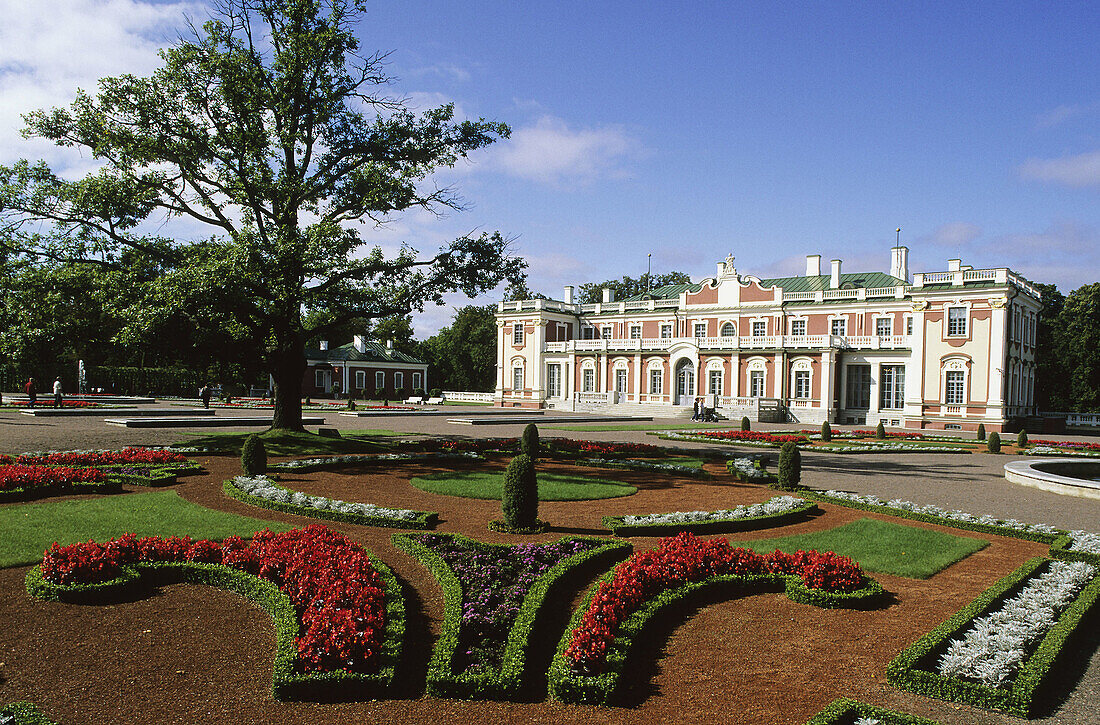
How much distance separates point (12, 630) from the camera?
6.36 meters

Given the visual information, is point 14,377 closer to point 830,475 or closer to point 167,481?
point 167,481

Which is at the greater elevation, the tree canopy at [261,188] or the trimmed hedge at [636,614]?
the tree canopy at [261,188]

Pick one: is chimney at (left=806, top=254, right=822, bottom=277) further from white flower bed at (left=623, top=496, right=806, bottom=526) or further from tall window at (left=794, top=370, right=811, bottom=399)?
white flower bed at (left=623, top=496, right=806, bottom=526)

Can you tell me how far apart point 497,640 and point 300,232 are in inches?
630

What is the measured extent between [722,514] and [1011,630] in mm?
5275

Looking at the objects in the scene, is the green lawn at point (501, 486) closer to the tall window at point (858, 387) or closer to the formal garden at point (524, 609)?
the formal garden at point (524, 609)

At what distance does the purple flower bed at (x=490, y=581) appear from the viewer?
6004mm

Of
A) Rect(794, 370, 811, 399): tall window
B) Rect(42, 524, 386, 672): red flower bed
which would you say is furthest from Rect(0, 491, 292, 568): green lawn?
Rect(794, 370, 811, 399): tall window

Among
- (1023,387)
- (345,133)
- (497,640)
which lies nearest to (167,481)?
(497,640)

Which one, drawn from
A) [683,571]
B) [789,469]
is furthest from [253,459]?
[789,469]

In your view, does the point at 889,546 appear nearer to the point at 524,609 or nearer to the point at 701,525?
the point at 701,525

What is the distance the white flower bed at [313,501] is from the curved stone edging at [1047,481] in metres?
14.4

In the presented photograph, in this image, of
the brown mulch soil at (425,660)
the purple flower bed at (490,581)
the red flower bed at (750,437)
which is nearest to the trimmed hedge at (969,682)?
the brown mulch soil at (425,660)

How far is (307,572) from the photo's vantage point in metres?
7.27
